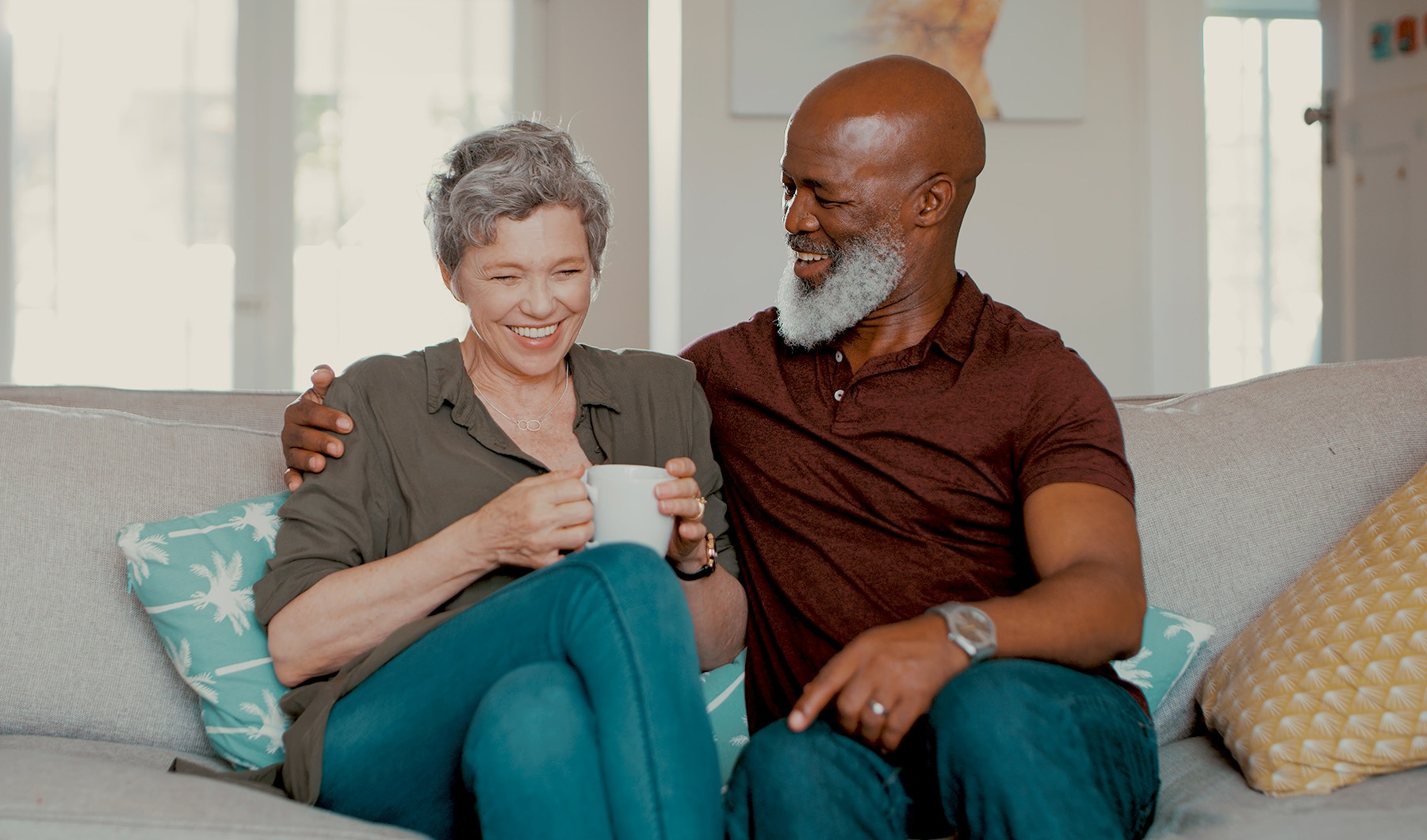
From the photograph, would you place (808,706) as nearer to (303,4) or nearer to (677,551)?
(677,551)

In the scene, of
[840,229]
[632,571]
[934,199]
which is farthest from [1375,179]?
[632,571]

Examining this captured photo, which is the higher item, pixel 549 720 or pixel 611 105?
pixel 611 105

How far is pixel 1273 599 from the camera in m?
1.51

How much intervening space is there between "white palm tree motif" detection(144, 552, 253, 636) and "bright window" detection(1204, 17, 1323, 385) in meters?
4.75

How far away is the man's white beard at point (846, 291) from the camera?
4.94 ft

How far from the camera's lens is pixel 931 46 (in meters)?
3.29

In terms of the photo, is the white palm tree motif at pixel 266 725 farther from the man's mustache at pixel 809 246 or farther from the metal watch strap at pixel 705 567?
the man's mustache at pixel 809 246

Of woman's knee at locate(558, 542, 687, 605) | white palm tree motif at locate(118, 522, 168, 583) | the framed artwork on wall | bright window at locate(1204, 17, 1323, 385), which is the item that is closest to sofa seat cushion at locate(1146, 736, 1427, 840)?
Result: woman's knee at locate(558, 542, 687, 605)

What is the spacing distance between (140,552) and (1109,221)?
2.86 meters

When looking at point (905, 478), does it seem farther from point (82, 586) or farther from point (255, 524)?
point (82, 586)

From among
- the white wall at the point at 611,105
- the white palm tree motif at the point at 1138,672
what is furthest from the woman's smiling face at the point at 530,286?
the white wall at the point at 611,105

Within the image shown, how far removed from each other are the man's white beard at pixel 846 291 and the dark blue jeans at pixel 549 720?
531 mm

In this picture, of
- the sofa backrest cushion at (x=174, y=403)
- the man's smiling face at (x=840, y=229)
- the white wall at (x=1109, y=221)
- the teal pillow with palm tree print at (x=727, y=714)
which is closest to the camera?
the teal pillow with palm tree print at (x=727, y=714)

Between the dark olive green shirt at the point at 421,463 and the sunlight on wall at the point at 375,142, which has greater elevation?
the sunlight on wall at the point at 375,142
